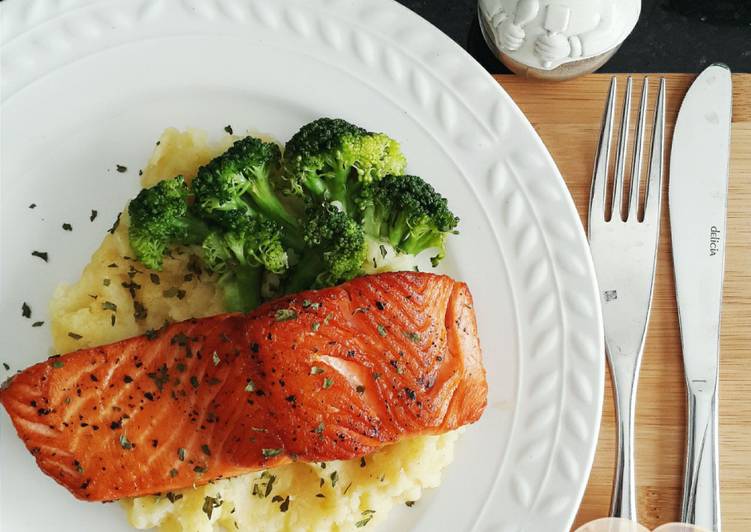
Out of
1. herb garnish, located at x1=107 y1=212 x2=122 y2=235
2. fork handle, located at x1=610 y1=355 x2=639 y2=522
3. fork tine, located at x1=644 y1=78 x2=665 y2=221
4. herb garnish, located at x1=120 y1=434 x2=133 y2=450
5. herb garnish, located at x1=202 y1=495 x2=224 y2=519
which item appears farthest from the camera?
fork tine, located at x1=644 y1=78 x2=665 y2=221

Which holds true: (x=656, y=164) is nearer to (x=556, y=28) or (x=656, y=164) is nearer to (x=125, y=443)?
(x=556, y=28)

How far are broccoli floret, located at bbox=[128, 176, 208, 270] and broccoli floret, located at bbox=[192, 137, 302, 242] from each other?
0.07 m

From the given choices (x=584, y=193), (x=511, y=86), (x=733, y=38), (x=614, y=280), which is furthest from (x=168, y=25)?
(x=733, y=38)

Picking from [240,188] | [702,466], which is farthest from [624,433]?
[240,188]

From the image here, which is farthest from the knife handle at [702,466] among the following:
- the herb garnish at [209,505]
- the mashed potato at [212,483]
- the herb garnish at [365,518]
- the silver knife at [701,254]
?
the herb garnish at [209,505]

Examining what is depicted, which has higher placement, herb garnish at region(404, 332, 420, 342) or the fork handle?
herb garnish at region(404, 332, 420, 342)

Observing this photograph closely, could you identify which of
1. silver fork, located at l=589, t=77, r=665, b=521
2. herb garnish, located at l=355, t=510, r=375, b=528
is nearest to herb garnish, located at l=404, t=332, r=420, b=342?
herb garnish, located at l=355, t=510, r=375, b=528

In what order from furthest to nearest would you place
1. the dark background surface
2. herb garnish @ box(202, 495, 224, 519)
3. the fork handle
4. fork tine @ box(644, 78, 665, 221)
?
the dark background surface
fork tine @ box(644, 78, 665, 221)
the fork handle
herb garnish @ box(202, 495, 224, 519)

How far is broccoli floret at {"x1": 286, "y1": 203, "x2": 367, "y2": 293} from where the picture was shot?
8.64 ft

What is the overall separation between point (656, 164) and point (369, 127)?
1161mm

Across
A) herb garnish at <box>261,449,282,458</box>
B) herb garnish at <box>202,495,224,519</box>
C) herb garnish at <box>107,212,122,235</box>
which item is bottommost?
herb garnish at <box>202,495,224,519</box>

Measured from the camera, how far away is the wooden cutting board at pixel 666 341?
10.1 feet

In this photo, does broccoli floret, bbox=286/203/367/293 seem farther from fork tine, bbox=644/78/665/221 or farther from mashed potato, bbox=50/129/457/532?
fork tine, bbox=644/78/665/221

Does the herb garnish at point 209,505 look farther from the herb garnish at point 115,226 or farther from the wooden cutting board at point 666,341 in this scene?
the wooden cutting board at point 666,341
